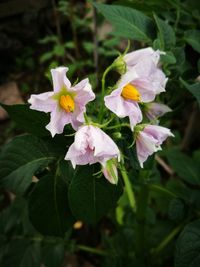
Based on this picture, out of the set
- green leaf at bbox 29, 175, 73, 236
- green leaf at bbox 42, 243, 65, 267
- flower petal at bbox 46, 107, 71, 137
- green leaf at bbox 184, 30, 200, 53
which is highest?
green leaf at bbox 184, 30, 200, 53

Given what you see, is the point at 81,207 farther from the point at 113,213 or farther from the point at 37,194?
the point at 113,213

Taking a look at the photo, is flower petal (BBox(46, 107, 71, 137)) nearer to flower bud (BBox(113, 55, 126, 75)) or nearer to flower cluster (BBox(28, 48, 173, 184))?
flower cluster (BBox(28, 48, 173, 184))

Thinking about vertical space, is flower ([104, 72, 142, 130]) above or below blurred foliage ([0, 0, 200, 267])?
above

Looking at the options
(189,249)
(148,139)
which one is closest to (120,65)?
(148,139)

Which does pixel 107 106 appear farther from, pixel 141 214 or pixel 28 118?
pixel 141 214

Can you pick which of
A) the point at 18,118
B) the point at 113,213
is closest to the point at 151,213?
the point at 113,213

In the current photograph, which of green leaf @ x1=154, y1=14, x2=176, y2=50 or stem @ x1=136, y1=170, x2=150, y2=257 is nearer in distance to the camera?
green leaf @ x1=154, y1=14, x2=176, y2=50

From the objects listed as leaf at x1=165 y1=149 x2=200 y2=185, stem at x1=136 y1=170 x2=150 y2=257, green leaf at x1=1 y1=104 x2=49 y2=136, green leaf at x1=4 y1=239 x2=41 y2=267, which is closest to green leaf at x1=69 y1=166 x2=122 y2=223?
green leaf at x1=1 y1=104 x2=49 y2=136
